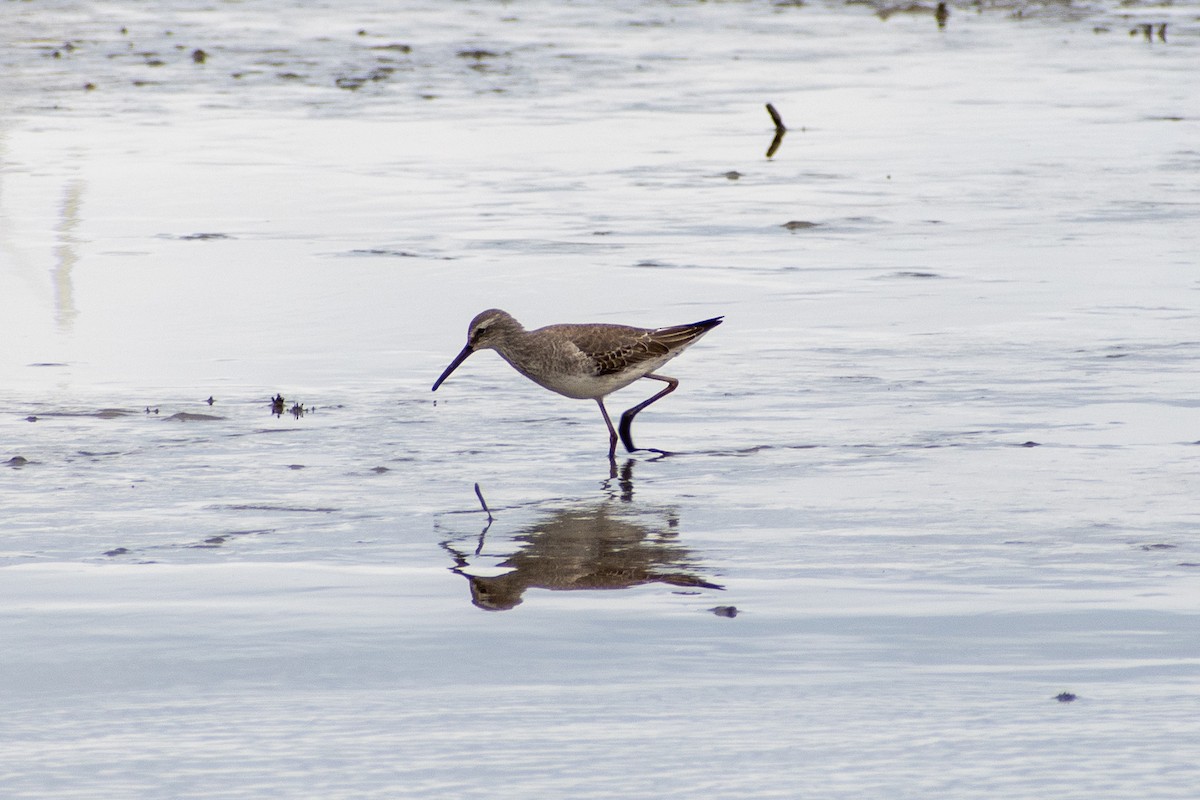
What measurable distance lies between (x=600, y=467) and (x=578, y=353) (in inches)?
→ 26.8

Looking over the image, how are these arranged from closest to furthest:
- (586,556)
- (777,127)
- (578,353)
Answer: (586,556) < (578,353) < (777,127)

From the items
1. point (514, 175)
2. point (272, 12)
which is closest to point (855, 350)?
point (514, 175)

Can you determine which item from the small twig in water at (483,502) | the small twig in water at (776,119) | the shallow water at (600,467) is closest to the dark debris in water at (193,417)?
the shallow water at (600,467)

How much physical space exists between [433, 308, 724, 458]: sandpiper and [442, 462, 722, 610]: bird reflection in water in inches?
50.6

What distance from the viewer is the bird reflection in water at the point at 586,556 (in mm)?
6332

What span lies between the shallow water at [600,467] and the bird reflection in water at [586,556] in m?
0.03

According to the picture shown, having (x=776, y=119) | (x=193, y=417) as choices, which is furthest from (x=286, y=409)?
(x=776, y=119)

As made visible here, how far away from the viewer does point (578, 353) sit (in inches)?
342

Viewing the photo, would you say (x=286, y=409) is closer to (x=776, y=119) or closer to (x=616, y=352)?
(x=616, y=352)

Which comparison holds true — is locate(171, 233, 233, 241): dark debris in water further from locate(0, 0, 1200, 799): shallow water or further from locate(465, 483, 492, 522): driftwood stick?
locate(465, 483, 492, 522): driftwood stick

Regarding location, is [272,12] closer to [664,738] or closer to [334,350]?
[334,350]

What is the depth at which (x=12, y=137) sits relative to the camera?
1878 cm

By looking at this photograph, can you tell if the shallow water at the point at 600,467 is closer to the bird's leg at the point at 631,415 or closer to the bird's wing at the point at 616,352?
the bird's leg at the point at 631,415

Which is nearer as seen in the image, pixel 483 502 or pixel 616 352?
pixel 483 502
